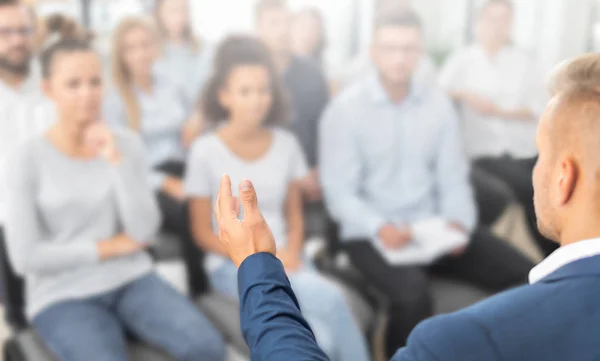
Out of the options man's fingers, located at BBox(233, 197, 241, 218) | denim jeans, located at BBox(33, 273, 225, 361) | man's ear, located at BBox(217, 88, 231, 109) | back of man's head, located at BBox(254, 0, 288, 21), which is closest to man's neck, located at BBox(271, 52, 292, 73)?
back of man's head, located at BBox(254, 0, 288, 21)

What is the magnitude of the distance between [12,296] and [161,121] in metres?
0.62

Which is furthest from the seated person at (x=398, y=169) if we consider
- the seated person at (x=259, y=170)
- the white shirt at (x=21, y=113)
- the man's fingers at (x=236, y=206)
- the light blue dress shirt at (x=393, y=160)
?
the man's fingers at (x=236, y=206)

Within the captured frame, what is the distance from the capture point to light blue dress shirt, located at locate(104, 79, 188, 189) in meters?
1.57

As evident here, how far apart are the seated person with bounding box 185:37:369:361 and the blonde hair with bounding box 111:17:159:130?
28cm

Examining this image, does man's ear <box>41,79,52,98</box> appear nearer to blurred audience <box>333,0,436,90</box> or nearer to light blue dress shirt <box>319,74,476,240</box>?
light blue dress shirt <box>319,74,476,240</box>

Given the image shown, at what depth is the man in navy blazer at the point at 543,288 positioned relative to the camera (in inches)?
17.9

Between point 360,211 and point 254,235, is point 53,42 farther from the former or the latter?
point 254,235

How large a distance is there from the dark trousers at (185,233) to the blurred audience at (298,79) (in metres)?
0.29

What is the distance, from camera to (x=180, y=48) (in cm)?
175

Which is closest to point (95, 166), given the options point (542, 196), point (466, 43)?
point (542, 196)

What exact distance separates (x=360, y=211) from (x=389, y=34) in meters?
0.39

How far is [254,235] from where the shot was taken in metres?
0.52

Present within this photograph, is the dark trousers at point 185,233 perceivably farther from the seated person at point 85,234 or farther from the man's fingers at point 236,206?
the man's fingers at point 236,206

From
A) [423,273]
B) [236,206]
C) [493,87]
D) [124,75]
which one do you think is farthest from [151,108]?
[236,206]
